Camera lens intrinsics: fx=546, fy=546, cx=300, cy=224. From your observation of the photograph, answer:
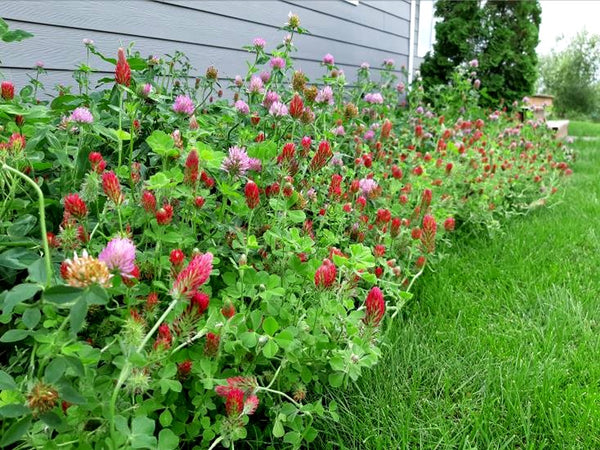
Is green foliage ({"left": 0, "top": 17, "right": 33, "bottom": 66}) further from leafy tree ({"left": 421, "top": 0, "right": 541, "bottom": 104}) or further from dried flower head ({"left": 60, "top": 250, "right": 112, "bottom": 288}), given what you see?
leafy tree ({"left": 421, "top": 0, "right": 541, "bottom": 104})

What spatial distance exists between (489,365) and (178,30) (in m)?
2.96

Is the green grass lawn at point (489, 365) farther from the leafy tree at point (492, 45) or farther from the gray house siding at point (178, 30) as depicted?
the leafy tree at point (492, 45)

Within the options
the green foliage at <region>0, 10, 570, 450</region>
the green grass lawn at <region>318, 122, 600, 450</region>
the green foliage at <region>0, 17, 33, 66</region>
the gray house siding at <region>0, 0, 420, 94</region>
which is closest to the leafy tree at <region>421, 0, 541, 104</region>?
the gray house siding at <region>0, 0, 420, 94</region>

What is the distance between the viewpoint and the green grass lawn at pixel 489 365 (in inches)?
55.4

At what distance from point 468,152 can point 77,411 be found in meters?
3.12

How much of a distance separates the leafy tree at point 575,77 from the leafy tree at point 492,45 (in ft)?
37.9

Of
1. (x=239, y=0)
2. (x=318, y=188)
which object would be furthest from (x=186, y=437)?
(x=239, y=0)

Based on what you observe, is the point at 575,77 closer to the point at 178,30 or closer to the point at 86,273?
the point at 178,30

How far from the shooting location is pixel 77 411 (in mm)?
960

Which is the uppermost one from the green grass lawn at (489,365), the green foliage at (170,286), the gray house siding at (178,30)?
the gray house siding at (178,30)

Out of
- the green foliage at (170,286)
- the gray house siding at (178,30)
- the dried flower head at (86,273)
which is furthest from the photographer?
the gray house siding at (178,30)

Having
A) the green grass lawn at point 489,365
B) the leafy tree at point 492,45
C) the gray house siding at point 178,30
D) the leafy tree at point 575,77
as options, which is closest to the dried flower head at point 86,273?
the green grass lawn at point 489,365

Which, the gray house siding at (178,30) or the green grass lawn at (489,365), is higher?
the gray house siding at (178,30)

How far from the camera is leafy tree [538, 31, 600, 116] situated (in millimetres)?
18656
